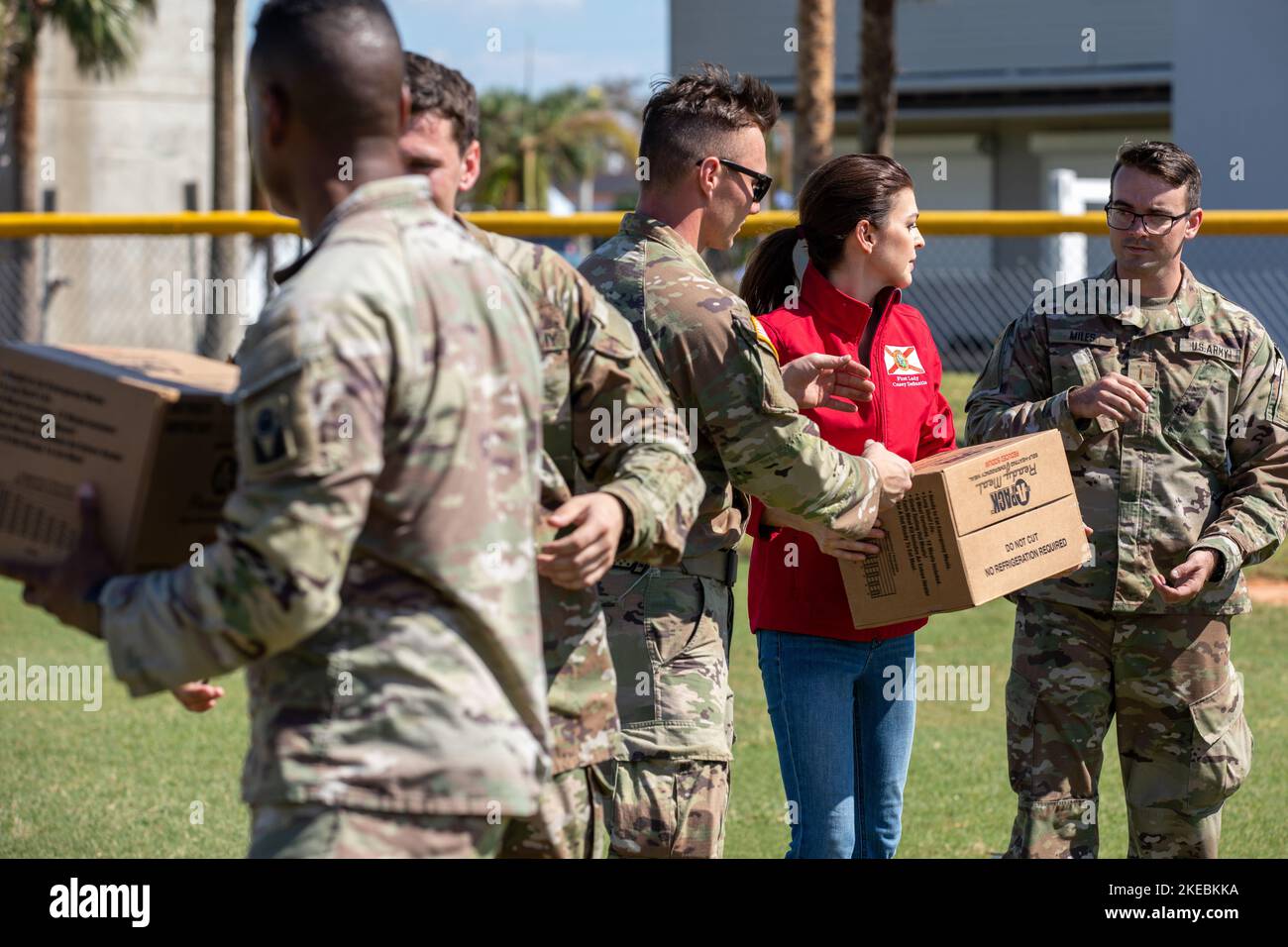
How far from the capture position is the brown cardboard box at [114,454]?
241cm

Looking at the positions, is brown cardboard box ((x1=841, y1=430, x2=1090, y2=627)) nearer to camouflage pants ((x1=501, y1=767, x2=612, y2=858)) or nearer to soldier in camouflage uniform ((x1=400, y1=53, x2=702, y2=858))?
soldier in camouflage uniform ((x1=400, y1=53, x2=702, y2=858))

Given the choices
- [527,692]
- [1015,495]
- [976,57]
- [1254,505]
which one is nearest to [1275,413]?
[1254,505]

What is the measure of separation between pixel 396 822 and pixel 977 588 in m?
2.13

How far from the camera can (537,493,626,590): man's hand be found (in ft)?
9.18

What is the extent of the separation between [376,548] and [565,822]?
2.97ft

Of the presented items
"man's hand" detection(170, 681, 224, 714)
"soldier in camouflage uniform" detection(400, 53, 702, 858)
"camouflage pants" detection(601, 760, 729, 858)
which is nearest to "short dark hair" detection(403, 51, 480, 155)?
"soldier in camouflage uniform" detection(400, 53, 702, 858)

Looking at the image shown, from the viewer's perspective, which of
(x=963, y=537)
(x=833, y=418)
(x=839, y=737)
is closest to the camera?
(x=963, y=537)

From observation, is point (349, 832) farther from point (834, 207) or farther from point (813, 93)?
point (813, 93)

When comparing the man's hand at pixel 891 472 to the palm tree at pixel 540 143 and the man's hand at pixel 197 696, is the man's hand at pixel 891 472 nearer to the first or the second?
the man's hand at pixel 197 696

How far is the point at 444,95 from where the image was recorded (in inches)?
125

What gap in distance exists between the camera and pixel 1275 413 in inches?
182

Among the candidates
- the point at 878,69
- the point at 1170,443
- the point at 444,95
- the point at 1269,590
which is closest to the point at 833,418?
the point at 1170,443

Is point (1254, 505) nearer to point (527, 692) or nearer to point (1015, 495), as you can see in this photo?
point (1015, 495)
